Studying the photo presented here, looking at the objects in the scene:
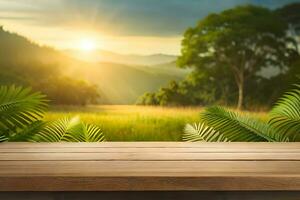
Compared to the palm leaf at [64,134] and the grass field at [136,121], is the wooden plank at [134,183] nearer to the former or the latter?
the palm leaf at [64,134]

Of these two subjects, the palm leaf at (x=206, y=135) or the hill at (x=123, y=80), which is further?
the hill at (x=123, y=80)

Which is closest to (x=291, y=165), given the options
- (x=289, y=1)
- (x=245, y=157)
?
(x=245, y=157)

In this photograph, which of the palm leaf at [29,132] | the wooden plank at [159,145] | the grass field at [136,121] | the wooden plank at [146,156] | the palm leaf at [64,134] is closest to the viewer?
the wooden plank at [146,156]

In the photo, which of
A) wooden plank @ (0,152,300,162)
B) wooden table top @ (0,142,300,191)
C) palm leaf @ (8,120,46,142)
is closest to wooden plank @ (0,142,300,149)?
wooden table top @ (0,142,300,191)

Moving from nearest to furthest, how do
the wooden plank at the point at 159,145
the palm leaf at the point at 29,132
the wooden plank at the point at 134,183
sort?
the wooden plank at the point at 134,183 → the wooden plank at the point at 159,145 → the palm leaf at the point at 29,132

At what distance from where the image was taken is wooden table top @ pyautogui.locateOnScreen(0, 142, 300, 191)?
4.71ft

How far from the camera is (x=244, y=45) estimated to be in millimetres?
4719

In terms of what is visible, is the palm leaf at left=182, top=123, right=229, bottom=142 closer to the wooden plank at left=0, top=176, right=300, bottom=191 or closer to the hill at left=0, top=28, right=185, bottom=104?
the hill at left=0, top=28, right=185, bottom=104

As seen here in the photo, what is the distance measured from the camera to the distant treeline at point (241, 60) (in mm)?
4570

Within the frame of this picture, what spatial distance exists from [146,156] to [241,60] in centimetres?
304

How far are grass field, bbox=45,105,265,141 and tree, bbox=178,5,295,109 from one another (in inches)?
17.9

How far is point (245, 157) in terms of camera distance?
1763 millimetres

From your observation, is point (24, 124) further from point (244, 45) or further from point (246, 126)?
→ point (244, 45)

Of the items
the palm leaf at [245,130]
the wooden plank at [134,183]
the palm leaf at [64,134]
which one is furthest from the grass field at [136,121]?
the wooden plank at [134,183]
